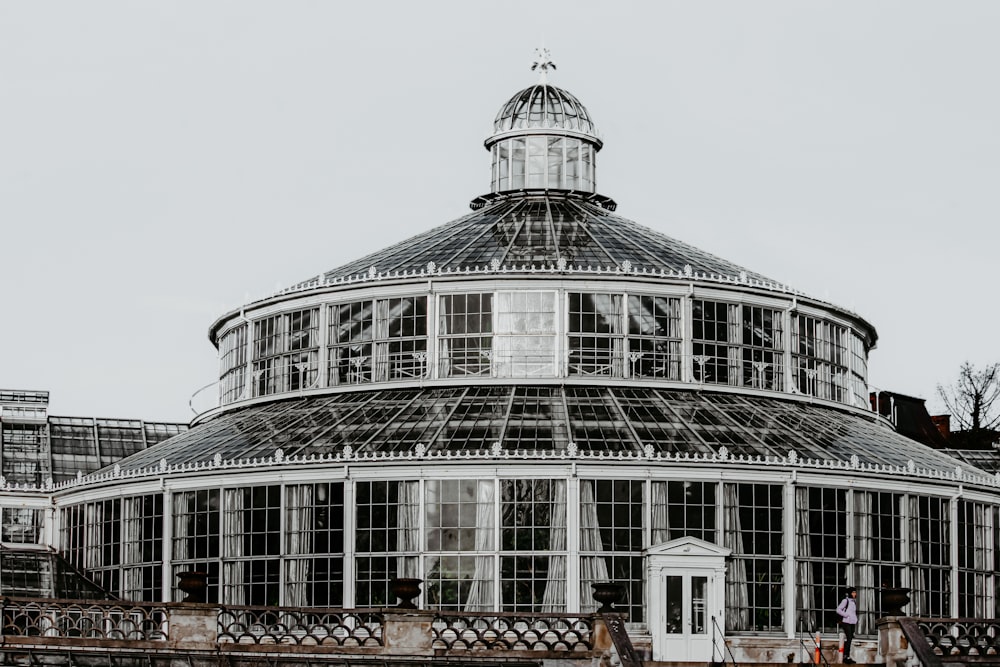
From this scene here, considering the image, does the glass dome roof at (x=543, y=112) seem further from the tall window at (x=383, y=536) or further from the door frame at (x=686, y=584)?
the door frame at (x=686, y=584)

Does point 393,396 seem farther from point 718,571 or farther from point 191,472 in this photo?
point 718,571

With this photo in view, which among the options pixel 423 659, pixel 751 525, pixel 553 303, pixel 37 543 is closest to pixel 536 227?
pixel 553 303

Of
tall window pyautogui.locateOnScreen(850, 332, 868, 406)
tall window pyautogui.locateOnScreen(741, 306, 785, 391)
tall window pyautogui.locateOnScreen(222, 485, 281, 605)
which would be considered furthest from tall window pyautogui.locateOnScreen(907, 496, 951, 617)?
tall window pyautogui.locateOnScreen(222, 485, 281, 605)

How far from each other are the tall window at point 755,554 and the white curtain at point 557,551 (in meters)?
4.62

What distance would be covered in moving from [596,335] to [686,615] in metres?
11.0

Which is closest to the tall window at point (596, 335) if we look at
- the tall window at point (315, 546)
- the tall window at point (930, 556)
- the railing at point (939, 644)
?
the tall window at point (315, 546)

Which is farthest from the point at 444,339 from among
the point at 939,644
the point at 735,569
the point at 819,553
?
the point at 939,644

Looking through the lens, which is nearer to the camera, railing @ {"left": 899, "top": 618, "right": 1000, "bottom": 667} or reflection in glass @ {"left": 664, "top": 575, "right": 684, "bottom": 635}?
railing @ {"left": 899, "top": 618, "right": 1000, "bottom": 667}

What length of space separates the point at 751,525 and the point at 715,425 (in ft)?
13.7

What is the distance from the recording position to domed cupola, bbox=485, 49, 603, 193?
7106cm

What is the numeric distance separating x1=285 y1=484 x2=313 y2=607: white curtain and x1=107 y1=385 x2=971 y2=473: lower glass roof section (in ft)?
4.66

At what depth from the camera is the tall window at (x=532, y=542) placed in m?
54.3

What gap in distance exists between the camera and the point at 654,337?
6228 centimetres

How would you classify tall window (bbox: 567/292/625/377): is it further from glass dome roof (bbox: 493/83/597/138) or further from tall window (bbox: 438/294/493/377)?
glass dome roof (bbox: 493/83/597/138)
